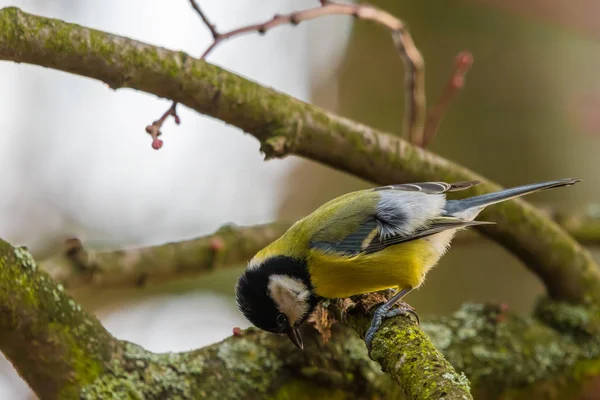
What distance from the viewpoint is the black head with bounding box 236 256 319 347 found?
5.52ft

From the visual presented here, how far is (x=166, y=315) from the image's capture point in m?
4.07

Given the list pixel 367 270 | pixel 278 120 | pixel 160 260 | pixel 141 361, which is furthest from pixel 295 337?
pixel 160 260

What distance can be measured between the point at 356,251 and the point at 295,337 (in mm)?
277

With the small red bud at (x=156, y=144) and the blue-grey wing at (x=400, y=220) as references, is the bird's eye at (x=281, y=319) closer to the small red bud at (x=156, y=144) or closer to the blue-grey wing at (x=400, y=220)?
the blue-grey wing at (x=400, y=220)

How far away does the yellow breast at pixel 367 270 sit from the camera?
5.52ft

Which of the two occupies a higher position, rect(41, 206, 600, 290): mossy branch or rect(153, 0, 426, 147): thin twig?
rect(153, 0, 426, 147): thin twig

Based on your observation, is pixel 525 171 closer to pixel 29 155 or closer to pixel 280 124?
pixel 280 124

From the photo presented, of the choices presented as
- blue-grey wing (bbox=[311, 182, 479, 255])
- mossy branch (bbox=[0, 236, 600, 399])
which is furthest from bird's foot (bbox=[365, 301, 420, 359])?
blue-grey wing (bbox=[311, 182, 479, 255])

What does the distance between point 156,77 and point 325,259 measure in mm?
642

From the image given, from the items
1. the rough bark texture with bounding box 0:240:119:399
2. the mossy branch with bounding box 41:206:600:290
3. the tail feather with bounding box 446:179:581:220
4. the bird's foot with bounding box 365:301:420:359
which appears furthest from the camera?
the mossy branch with bounding box 41:206:600:290

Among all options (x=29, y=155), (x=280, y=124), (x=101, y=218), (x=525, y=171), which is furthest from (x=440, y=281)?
(x=29, y=155)

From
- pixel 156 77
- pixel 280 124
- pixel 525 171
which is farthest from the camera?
pixel 525 171

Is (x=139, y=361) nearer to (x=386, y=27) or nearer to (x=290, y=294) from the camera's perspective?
(x=290, y=294)

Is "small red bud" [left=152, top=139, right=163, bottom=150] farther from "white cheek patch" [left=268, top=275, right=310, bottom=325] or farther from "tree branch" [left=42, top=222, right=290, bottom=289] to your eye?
"tree branch" [left=42, top=222, right=290, bottom=289]
